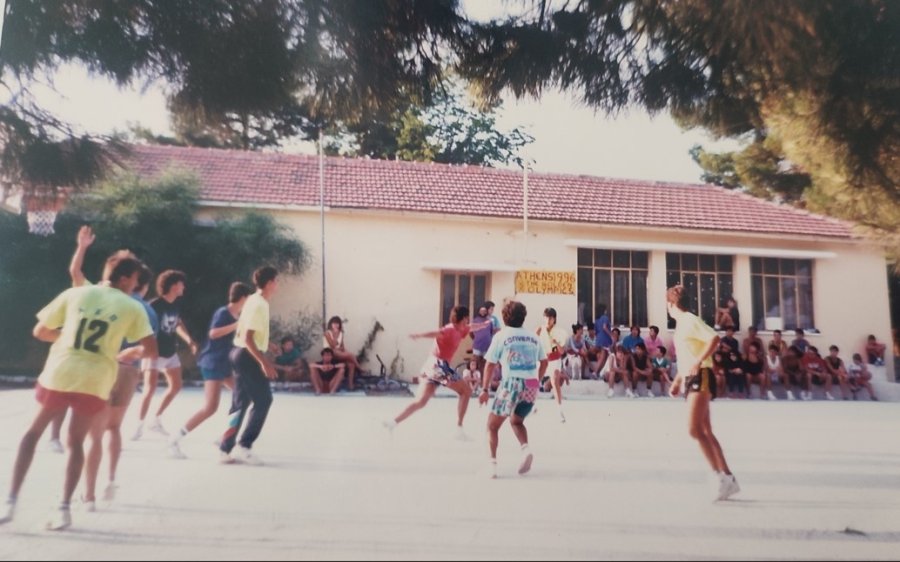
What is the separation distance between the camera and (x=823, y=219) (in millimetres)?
3182

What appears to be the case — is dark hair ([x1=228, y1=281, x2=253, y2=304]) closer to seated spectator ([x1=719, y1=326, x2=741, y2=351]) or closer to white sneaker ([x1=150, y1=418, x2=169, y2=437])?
white sneaker ([x1=150, y1=418, x2=169, y2=437])

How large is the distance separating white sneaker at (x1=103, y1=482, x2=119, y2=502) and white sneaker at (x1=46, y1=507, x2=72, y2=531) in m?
0.14

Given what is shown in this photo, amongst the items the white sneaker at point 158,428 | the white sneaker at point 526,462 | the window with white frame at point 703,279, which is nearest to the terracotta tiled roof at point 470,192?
the window with white frame at point 703,279

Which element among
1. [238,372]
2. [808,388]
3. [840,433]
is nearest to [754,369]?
[808,388]

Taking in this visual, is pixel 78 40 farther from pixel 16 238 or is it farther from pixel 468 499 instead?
pixel 468 499

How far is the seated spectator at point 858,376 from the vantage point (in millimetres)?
3215

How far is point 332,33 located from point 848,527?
3258 mm

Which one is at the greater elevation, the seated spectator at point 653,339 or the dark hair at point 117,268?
the dark hair at point 117,268

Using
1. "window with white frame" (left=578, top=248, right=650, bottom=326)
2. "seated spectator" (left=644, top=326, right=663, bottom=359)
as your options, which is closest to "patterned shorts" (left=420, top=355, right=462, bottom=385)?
"window with white frame" (left=578, top=248, right=650, bottom=326)

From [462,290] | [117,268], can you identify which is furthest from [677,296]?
[117,268]

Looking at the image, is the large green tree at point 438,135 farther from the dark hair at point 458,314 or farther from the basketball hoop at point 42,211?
the basketball hoop at point 42,211

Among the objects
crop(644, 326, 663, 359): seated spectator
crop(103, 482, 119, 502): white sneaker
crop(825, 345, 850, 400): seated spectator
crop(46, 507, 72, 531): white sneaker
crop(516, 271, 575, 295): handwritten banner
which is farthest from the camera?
crop(825, 345, 850, 400): seated spectator

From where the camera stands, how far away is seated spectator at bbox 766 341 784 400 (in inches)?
124

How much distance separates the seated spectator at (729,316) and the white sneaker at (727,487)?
2.28ft
